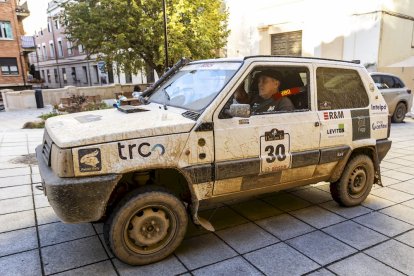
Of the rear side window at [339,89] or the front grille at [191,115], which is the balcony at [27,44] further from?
the rear side window at [339,89]

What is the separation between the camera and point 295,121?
3969 millimetres

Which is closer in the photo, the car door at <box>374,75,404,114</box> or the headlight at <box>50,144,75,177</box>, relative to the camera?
the headlight at <box>50,144,75,177</box>

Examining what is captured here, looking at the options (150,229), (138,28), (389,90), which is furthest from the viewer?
(138,28)

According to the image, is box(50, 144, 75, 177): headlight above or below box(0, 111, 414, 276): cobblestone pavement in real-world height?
above

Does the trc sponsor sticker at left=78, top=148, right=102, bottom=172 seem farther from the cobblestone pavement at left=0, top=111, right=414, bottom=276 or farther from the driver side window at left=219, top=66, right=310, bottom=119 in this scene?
the driver side window at left=219, top=66, right=310, bottom=119

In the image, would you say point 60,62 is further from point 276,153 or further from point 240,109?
point 240,109

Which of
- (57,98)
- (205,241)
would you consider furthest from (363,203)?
(57,98)

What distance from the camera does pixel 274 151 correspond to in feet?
12.6

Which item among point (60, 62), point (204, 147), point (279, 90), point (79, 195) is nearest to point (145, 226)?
point (79, 195)

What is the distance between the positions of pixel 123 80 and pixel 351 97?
3051 cm

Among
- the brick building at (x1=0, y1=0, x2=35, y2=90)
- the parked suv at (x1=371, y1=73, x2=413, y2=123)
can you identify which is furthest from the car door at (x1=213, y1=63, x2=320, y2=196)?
the brick building at (x1=0, y1=0, x2=35, y2=90)

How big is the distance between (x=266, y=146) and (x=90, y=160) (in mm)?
1958

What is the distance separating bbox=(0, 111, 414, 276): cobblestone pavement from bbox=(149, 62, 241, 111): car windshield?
64.6 inches

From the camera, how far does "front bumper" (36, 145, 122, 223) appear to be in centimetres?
290
